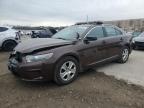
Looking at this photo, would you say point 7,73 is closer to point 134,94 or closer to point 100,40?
point 100,40

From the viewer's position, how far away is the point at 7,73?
223 inches

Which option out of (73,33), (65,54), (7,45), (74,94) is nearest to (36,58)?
(65,54)

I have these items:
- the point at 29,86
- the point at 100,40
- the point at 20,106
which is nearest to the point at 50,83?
the point at 29,86

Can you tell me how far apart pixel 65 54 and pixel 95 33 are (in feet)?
5.02

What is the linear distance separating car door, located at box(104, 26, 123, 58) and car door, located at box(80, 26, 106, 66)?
27cm

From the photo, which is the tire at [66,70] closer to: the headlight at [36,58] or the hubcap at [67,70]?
the hubcap at [67,70]

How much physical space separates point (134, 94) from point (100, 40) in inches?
82.7

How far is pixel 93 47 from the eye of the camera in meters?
5.29

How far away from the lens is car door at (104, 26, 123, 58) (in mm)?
5988

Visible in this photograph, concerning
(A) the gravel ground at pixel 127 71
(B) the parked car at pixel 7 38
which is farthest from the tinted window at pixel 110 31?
(B) the parked car at pixel 7 38

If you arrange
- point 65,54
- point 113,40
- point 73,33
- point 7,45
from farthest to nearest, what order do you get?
point 7,45
point 113,40
point 73,33
point 65,54

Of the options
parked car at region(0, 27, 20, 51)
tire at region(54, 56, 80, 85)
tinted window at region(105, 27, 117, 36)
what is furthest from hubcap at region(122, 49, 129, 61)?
parked car at region(0, 27, 20, 51)

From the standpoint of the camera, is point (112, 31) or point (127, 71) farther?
point (112, 31)

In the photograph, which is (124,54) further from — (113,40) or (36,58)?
(36,58)
